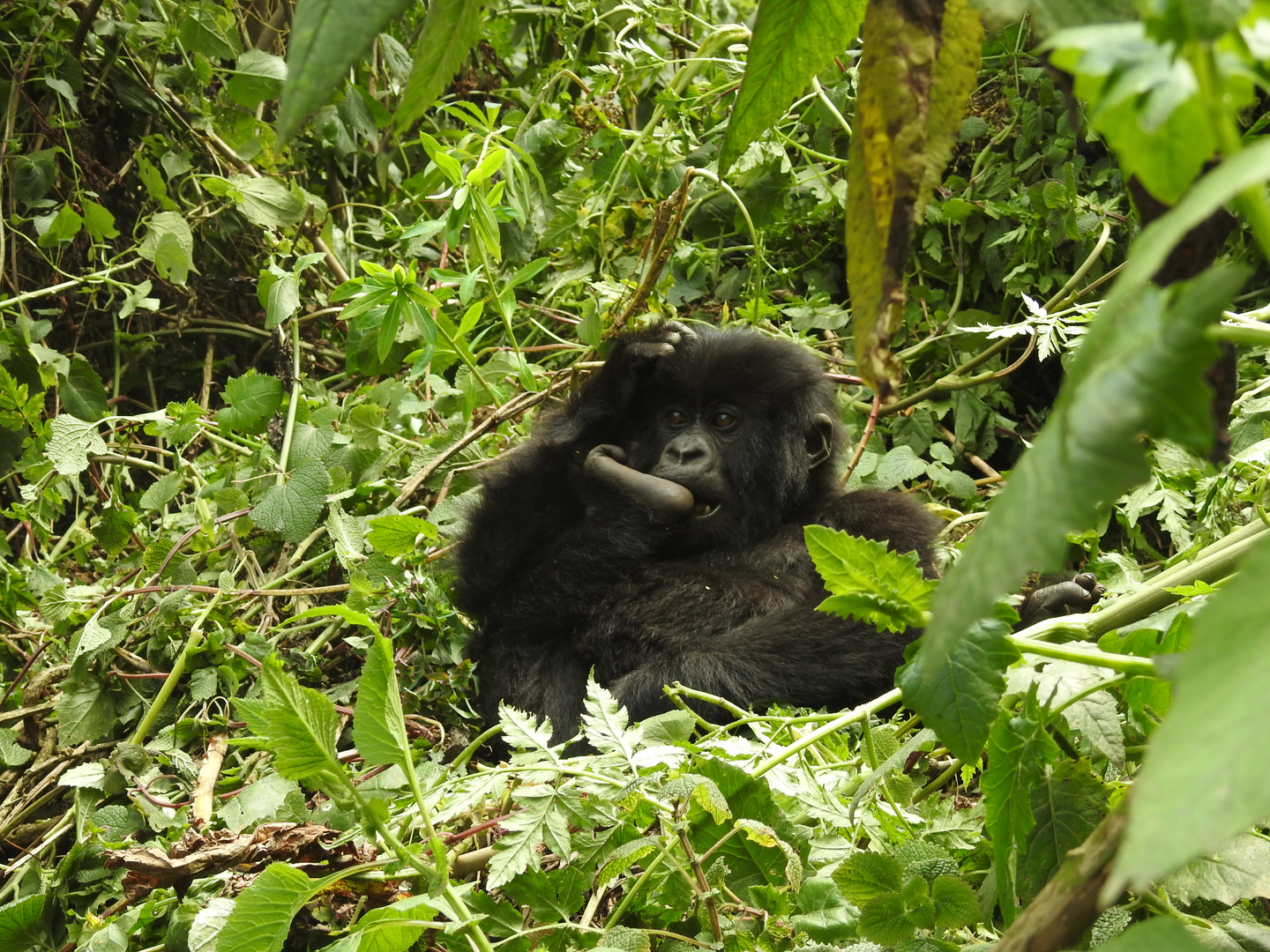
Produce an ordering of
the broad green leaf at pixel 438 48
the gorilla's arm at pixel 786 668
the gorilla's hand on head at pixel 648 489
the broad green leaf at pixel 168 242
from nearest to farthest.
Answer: the broad green leaf at pixel 438 48 < the gorilla's arm at pixel 786 668 < the gorilla's hand on head at pixel 648 489 < the broad green leaf at pixel 168 242

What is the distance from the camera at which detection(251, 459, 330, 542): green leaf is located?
214 cm

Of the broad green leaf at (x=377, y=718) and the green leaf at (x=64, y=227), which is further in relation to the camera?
the green leaf at (x=64, y=227)

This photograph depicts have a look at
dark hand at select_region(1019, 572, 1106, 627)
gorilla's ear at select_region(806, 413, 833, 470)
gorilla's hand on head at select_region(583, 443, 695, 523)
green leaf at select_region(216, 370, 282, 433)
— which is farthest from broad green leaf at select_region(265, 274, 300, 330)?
dark hand at select_region(1019, 572, 1106, 627)

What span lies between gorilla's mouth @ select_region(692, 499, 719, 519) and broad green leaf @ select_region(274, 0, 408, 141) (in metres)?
2.09

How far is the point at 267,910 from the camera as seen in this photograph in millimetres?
880

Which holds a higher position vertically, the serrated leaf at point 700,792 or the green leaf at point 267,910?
the serrated leaf at point 700,792

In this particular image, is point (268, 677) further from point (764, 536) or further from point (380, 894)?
point (764, 536)

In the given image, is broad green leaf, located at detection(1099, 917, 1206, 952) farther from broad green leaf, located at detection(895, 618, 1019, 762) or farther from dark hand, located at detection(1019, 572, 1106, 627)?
dark hand, located at detection(1019, 572, 1106, 627)

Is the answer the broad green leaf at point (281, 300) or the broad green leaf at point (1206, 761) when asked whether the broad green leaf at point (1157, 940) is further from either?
the broad green leaf at point (281, 300)

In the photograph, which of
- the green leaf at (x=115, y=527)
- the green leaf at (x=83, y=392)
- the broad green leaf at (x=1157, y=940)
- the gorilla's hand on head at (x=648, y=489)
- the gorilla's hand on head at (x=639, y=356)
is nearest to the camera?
the broad green leaf at (x=1157, y=940)

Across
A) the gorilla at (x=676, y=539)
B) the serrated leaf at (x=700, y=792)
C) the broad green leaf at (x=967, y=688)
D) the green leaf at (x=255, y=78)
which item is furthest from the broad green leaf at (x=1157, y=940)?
the green leaf at (x=255, y=78)

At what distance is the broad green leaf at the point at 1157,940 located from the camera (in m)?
0.40

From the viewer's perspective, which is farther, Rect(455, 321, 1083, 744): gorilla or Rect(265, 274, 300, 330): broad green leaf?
Rect(265, 274, 300, 330): broad green leaf

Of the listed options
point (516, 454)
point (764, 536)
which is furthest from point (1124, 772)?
point (516, 454)
